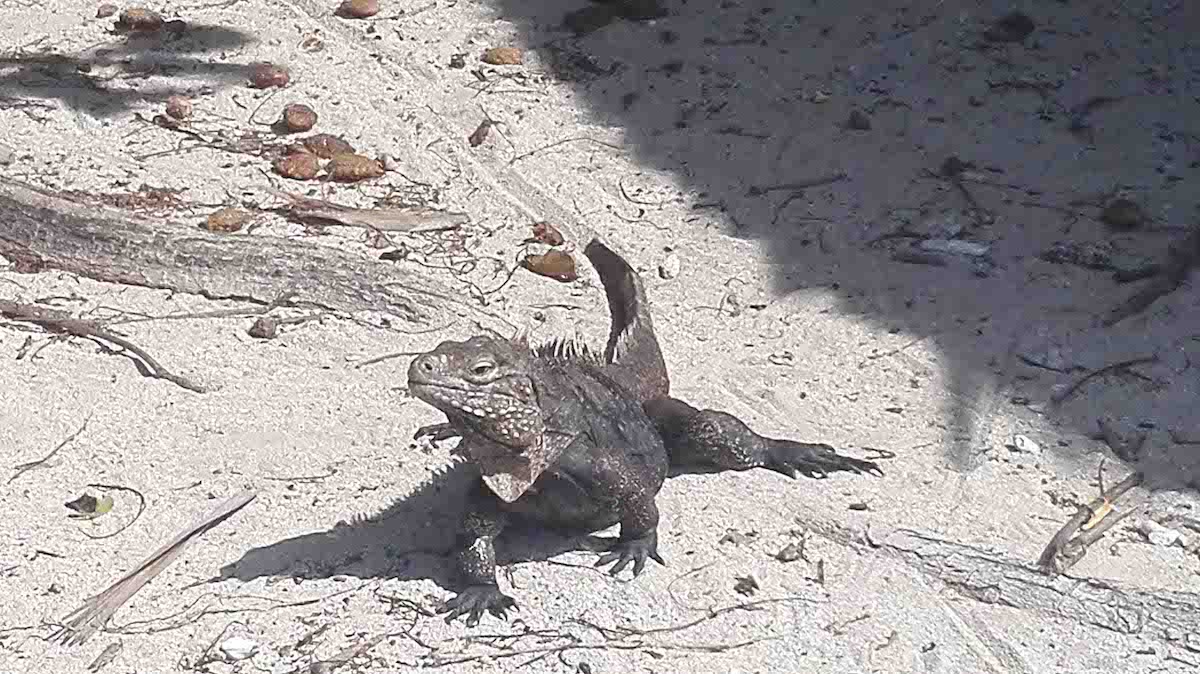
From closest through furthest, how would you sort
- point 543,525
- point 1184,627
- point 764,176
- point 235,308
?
point 1184,627, point 543,525, point 235,308, point 764,176

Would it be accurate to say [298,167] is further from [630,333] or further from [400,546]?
[400,546]

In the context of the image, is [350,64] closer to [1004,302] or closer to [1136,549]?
→ [1004,302]

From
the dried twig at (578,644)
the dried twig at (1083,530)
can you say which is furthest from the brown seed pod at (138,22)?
the dried twig at (1083,530)

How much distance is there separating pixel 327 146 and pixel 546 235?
42.0 inches

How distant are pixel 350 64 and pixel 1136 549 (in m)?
4.12

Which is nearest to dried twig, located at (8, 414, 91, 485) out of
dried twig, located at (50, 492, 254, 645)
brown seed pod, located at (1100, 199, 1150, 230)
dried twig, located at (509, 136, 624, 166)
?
dried twig, located at (50, 492, 254, 645)

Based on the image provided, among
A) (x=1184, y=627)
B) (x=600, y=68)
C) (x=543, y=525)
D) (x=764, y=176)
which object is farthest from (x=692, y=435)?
(x=600, y=68)

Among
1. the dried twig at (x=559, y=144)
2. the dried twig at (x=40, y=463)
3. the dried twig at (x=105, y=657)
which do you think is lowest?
the dried twig at (x=559, y=144)

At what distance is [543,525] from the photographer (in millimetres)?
4516

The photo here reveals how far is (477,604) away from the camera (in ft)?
13.8

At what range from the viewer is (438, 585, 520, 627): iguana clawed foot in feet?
13.7

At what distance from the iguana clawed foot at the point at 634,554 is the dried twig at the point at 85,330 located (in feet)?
4.77

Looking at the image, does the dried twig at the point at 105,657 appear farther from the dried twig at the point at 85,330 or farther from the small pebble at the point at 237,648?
the dried twig at the point at 85,330

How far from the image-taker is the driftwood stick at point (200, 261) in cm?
560
